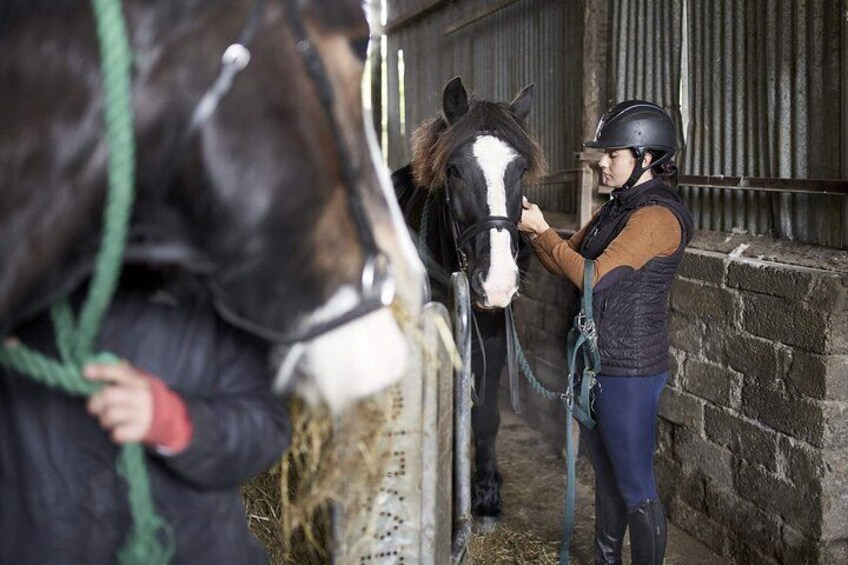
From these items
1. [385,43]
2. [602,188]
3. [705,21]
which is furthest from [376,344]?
[385,43]

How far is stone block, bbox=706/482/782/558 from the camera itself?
3184 mm

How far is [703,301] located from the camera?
11.8 feet

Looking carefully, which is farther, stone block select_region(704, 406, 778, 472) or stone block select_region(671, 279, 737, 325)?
stone block select_region(671, 279, 737, 325)

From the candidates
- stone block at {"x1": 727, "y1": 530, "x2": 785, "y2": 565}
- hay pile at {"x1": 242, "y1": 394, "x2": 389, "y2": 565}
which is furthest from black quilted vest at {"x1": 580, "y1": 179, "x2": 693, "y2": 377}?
hay pile at {"x1": 242, "y1": 394, "x2": 389, "y2": 565}

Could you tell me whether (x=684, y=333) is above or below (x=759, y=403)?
above

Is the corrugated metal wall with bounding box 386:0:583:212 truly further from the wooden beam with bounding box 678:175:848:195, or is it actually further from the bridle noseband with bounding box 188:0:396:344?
the bridle noseband with bounding box 188:0:396:344

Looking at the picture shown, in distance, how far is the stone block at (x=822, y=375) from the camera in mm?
2836

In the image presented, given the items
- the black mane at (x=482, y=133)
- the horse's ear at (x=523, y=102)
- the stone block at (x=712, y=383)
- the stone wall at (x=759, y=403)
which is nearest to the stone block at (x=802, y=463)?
the stone wall at (x=759, y=403)

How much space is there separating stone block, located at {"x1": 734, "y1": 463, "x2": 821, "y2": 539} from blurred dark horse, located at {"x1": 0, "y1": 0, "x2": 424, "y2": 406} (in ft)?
8.52

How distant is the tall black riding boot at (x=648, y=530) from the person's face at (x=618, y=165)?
119cm

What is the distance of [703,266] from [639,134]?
101 centimetres

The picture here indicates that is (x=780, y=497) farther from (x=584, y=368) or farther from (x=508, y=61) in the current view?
(x=508, y=61)

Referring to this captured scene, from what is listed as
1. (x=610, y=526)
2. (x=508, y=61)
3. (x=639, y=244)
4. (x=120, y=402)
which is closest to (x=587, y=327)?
(x=639, y=244)

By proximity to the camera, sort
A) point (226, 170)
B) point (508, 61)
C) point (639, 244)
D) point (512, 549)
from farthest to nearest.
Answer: point (508, 61)
point (512, 549)
point (639, 244)
point (226, 170)
